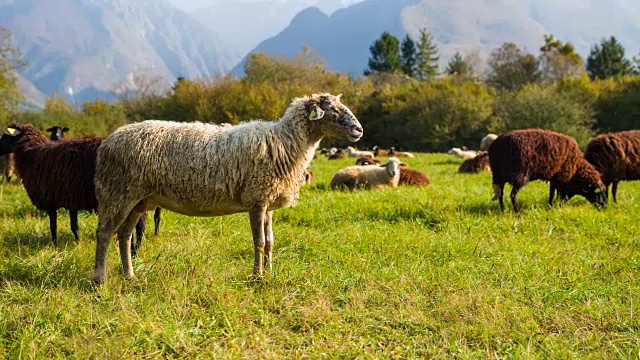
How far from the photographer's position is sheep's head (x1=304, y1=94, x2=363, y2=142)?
4.80 m

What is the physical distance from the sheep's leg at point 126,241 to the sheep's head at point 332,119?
6.96 ft

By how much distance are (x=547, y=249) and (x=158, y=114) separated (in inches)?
1788

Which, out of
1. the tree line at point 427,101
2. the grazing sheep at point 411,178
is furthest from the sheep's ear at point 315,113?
the tree line at point 427,101

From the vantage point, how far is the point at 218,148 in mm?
4688

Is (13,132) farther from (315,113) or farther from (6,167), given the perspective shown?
(6,167)

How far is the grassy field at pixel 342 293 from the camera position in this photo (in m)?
3.39

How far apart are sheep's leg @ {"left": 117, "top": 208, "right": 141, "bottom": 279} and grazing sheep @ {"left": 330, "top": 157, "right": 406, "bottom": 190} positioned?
7.35 meters

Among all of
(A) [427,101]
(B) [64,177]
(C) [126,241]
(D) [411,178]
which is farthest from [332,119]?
(A) [427,101]

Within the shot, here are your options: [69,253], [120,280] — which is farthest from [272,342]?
[69,253]

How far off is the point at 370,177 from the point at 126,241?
8.14 metres

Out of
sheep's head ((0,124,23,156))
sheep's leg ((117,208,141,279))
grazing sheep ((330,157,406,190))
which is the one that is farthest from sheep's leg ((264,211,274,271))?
grazing sheep ((330,157,406,190))

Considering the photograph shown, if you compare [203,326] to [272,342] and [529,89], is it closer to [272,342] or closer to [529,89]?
[272,342]

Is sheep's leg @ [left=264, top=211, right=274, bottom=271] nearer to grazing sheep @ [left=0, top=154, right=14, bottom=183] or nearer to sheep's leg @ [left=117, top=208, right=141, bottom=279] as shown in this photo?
sheep's leg @ [left=117, top=208, right=141, bottom=279]

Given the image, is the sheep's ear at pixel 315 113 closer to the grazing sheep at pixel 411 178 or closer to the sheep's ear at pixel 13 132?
the sheep's ear at pixel 13 132
